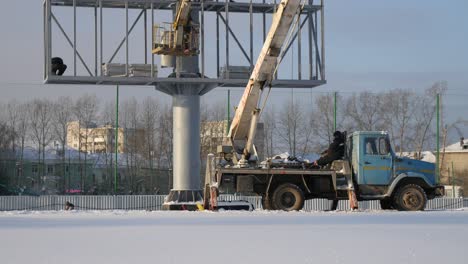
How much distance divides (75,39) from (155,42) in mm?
3269

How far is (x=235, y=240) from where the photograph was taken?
561 inches

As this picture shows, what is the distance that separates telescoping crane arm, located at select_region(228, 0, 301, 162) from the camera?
85.8 feet

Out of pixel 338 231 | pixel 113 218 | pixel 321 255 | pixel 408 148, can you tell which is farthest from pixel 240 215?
pixel 408 148

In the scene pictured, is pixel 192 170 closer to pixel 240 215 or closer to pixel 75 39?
pixel 75 39

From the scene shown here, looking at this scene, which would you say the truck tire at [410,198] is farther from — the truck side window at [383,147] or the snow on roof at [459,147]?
the snow on roof at [459,147]

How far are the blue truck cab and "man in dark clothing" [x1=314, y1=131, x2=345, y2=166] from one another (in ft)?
1.08

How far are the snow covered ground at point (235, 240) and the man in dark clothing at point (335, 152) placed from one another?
5111 millimetres

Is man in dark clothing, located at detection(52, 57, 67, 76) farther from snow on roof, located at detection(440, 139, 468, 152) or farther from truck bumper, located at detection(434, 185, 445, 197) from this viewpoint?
snow on roof, located at detection(440, 139, 468, 152)

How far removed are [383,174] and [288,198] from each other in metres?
2.90

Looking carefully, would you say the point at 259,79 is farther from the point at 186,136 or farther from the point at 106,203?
the point at 106,203

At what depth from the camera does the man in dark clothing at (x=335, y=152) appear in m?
25.1

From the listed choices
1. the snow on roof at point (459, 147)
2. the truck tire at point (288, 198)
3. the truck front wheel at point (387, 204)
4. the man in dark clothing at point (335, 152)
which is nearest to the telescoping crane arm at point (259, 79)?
the truck tire at point (288, 198)

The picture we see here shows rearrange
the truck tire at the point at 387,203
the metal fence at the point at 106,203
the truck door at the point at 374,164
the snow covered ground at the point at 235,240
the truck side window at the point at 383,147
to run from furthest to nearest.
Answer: the metal fence at the point at 106,203 < the truck tire at the point at 387,203 < the truck side window at the point at 383,147 < the truck door at the point at 374,164 < the snow covered ground at the point at 235,240

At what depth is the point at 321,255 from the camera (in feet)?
40.5
